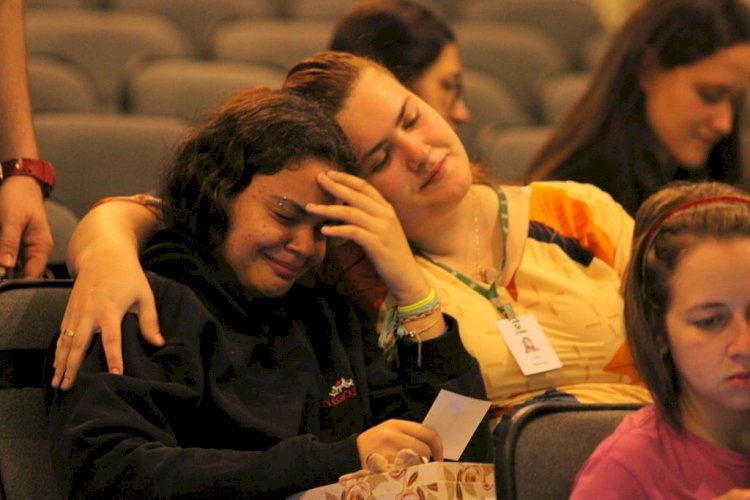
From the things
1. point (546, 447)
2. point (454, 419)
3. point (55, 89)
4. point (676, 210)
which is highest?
point (676, 210)

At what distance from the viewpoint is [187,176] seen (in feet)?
5.96

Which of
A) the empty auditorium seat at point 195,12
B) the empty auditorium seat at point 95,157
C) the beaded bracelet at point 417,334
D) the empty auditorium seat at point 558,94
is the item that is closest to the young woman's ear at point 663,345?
the beaded bracelet at point 417,334

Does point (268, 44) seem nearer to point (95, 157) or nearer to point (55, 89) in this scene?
point (55, 89)

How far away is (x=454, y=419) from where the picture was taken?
5.71 feet

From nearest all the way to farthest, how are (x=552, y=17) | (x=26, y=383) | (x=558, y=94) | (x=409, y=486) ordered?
(x=409, y=486) < (x=26, y=383) < (x=558, y=94) < (x=552, y=17)

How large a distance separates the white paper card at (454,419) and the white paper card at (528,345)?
6.1 inches

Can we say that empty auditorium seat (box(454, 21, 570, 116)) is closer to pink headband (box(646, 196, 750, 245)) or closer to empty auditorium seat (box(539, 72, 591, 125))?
empty auditorium seat (box(539, 72, 591, 125))

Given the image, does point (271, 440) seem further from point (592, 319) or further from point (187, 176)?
point (592, 319)

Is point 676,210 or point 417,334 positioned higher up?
point 676,210

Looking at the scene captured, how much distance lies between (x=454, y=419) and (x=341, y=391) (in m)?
0.17

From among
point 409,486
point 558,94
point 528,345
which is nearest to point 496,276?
point 528,345

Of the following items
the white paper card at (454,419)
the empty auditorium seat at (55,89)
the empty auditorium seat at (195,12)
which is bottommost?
the empty auditorium seat at (195,12)

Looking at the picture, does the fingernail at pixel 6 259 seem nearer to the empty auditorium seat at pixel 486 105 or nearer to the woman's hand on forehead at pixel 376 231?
the woman's hand on forehead at pixel 376 231

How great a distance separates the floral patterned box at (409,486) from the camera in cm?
144
